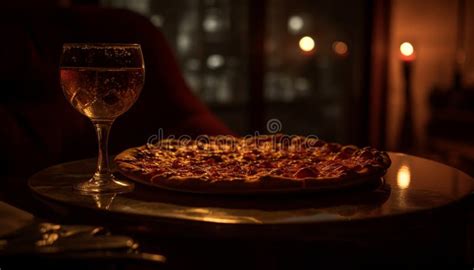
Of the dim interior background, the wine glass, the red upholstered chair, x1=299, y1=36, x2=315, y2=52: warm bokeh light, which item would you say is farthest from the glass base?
x1=299, y1=36, x2=315, y2=52: warm bokeh light

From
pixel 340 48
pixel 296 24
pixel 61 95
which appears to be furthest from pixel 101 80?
pixel 340 48

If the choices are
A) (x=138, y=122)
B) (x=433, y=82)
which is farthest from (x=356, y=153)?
(x=433, y=82)

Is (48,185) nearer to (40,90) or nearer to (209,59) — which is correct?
(40,90)

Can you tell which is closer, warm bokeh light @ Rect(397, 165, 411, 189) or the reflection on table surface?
the reflection on table surface

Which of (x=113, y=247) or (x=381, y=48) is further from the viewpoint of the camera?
(x=381, y=48)

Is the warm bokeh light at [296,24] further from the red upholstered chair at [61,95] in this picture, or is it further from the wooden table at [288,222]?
the wooden table at [288,222]

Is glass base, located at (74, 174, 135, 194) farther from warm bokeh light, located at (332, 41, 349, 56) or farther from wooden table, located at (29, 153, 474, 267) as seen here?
warm bokeh light, located at (332, 41, 349, 56)
